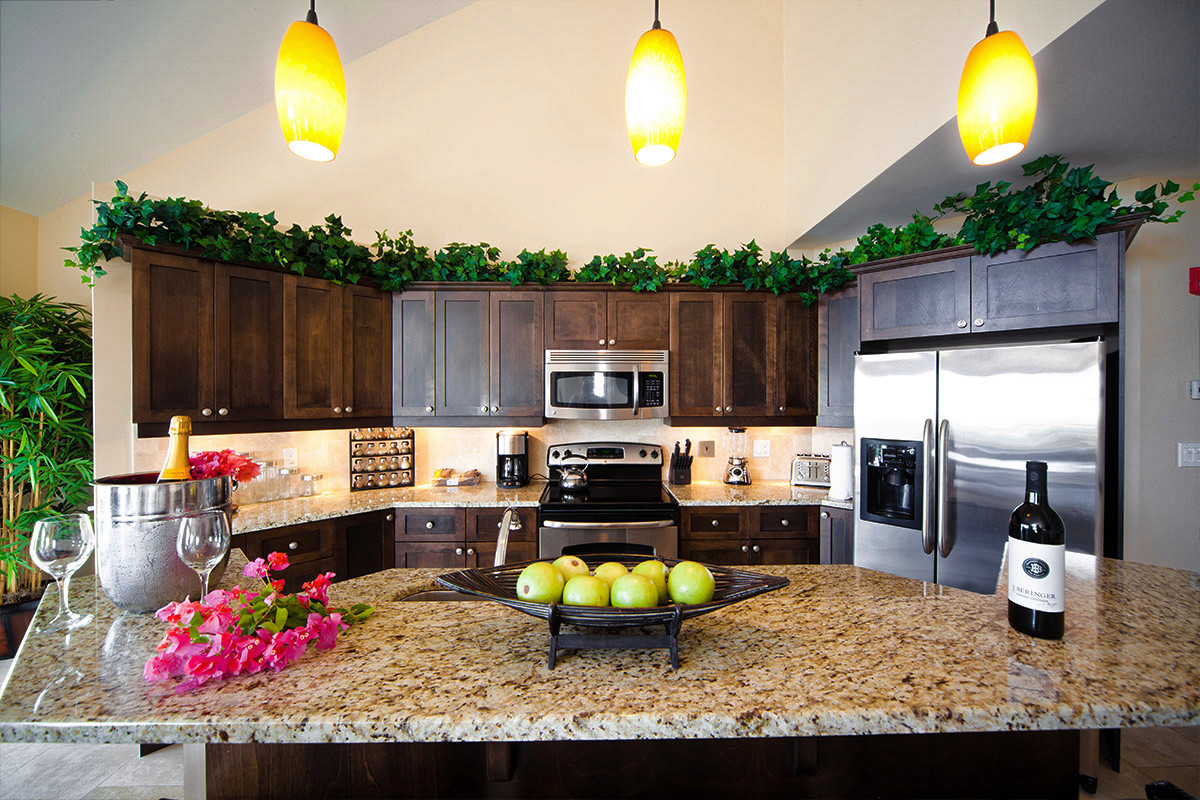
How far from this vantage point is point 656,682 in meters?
0.88

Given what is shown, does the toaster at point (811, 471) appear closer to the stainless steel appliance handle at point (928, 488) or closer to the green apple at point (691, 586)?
the stainless steel appliance handle at point (928, 488)

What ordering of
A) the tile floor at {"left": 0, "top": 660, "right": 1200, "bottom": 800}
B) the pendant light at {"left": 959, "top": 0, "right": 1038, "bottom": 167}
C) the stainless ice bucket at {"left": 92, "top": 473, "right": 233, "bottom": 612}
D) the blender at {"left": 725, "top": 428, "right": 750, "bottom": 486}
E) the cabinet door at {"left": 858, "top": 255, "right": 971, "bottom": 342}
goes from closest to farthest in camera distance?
the stainless ice bucket at {"left": 92, "top": 473, "right": 233, "bottom": 612}
the pendant light at {"left": 959, "top": 0, "right": 1038, "bottom": 167}
the tile floor at {"left": 0, "top": 660, "right": 1200, "bottom": 800}
the cabinet door at {"left": 858, "top": 255, "right": 971, "bottom": 342}
the blender at {"left": 725, "top": 428, "right": 750, "bottom": 486}

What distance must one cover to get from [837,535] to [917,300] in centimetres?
145

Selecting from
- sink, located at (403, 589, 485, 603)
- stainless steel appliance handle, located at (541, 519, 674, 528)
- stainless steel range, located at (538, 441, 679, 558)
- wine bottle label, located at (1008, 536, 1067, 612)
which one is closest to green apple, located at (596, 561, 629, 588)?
sink, located at (403, 589, 485, 603)

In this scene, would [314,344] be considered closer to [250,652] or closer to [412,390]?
[412,390]

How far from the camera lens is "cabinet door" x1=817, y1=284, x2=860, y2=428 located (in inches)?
130

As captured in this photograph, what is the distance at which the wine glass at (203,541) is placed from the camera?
1066 millimetres

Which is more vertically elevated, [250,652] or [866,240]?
[866,240]

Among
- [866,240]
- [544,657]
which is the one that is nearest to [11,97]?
[544,657]

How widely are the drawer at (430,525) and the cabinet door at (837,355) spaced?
2.46 metres

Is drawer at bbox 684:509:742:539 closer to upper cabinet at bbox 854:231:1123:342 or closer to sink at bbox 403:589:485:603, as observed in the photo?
upper cabinet at bbox 854:231:1123:342

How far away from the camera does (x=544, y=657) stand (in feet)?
3.23

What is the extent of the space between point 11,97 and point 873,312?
14.4 feet

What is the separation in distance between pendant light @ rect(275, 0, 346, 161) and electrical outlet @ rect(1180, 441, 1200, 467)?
433 centimetres
